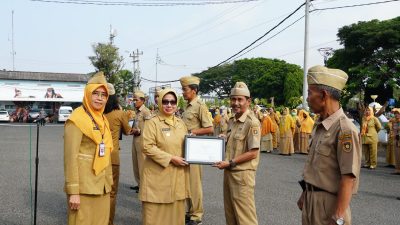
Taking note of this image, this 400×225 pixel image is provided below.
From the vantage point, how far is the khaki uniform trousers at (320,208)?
110 inches

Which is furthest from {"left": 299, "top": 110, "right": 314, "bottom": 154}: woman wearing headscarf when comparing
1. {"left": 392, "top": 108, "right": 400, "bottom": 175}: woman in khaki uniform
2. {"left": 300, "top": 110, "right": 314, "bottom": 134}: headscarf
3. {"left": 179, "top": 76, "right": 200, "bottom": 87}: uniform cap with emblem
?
{"left": 179, "top": 76, "right": 200, "bottom": 87}: uniform cap with emblem

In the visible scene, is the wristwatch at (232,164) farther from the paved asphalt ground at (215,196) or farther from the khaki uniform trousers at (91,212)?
the paved asphalt ground at (215,196)

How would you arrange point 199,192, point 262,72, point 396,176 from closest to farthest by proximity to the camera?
point 199,192
point 396,176
point 262,72

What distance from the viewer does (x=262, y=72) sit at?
72.3 meters

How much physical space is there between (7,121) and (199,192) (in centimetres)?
4121

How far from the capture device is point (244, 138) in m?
4.52

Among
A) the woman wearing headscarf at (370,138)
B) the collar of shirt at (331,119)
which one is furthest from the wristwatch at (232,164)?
the woman wearing headscarf at (370,138)

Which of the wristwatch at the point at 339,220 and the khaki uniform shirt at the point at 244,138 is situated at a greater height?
the khaki uniform shirt at the point at 244,138

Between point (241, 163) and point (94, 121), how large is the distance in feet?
5.36

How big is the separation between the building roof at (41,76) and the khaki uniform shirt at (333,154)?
173 feet

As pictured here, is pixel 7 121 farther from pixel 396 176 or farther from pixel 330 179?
pixel 330 179

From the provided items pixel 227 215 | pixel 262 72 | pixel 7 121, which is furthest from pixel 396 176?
pixel 262 72

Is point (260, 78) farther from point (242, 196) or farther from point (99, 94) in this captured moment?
point (99, 94)

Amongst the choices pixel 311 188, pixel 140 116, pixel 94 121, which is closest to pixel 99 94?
pixel 94 121
